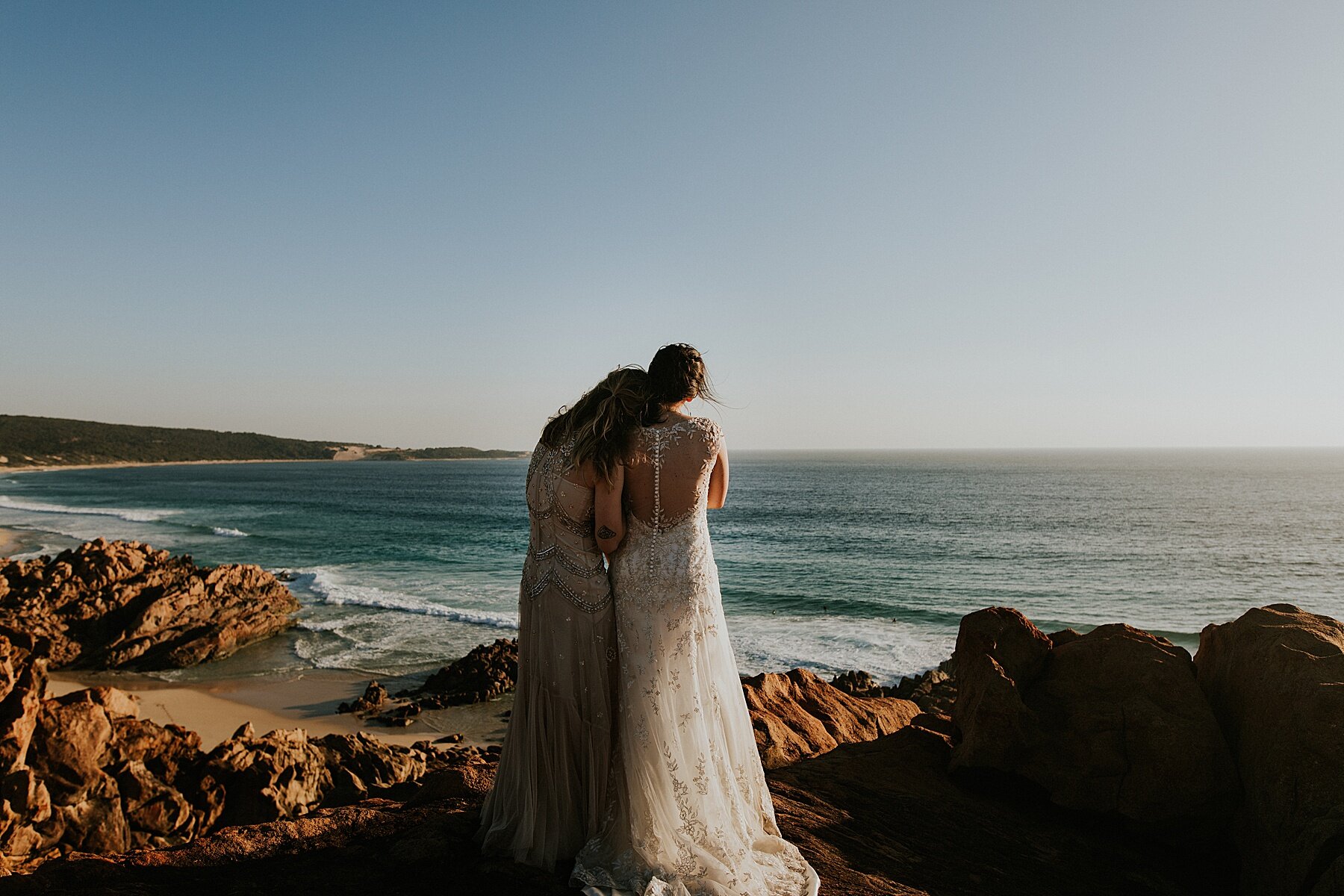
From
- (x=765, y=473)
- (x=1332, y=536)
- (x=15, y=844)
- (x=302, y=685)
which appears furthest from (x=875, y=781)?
(x=765, y=473)

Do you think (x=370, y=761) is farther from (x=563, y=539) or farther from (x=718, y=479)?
(x=718, y=479)

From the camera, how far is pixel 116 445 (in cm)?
14950

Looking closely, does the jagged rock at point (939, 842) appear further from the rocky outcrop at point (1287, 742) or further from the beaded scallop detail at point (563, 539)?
the beaded scallop detail at point (563, 539)

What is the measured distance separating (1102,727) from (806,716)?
2.49 meters

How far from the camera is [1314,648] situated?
4.74 meters

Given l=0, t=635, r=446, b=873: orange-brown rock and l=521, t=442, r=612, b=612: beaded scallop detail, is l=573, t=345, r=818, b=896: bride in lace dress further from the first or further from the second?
l=0, t=635, r=446, b=873: orange-brown rock

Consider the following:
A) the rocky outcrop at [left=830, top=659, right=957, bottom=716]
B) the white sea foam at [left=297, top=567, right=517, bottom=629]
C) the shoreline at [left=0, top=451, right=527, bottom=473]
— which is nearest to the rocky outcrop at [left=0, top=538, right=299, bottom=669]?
the white sea foam at [left=297, top=567, right=517, bottom=629]

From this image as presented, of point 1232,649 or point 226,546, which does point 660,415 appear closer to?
point 1232,649

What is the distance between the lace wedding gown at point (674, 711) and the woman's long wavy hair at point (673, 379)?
11 centimetres

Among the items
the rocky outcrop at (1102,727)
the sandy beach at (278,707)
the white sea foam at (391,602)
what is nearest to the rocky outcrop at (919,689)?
the rocky outcrop at (1102,727)

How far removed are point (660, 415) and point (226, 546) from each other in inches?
1574

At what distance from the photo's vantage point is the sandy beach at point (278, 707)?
464 inches

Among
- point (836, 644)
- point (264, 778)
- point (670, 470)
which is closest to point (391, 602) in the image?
point (836, 644)

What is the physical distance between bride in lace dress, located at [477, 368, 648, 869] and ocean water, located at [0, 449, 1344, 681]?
502 inches
